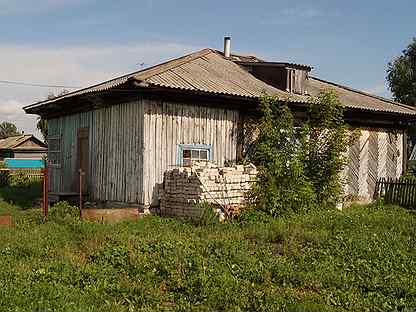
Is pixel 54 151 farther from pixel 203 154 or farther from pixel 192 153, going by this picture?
pixel 203 154

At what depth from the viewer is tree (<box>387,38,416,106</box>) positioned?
125 feet

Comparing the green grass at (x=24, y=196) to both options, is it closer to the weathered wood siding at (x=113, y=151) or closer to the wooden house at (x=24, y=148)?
the weathered wood siding at (x=113, y=151)

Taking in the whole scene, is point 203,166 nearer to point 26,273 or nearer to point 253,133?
point 253,133

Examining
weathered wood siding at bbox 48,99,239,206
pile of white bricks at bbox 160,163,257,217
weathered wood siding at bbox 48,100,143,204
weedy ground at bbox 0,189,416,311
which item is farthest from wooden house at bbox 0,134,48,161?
weedy ground at bbox 0,189,416,311

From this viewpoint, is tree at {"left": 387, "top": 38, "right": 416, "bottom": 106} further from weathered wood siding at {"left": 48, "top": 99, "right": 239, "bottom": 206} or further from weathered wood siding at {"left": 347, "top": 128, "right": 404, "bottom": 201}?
weathered wood siding at {"left": 48, "top": 99, "right": 239, "bottom": 206}

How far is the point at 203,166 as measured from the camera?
12664 millimetres

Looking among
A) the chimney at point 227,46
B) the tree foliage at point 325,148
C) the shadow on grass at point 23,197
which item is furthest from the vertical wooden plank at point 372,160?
the shadow on grass at point 23,197

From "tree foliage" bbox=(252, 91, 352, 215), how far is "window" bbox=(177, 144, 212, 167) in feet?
4.89

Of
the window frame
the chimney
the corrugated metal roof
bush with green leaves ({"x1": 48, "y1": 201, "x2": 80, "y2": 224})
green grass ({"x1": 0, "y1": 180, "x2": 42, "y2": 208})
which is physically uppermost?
the chimney

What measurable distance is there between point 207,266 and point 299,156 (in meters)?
6.89

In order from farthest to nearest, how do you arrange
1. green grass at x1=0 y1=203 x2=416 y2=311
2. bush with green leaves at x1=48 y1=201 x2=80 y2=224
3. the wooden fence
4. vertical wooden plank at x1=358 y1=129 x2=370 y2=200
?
vertical wooden plank at x1=358 y1=129 x2=370 y2=200, the wooden fence, bush with green leaves at x1=48 y1=201 x2=80 y2=224, green grass at x1=0 y1=203 x2=416 y2=311

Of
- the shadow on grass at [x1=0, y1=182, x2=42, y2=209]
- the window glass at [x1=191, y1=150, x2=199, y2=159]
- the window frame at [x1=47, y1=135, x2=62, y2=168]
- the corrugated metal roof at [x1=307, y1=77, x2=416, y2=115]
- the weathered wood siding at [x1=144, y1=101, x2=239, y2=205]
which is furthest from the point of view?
the corrugated metal roof at [x1=307, y1=77, x2=416, y2=115]

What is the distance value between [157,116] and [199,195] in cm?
241

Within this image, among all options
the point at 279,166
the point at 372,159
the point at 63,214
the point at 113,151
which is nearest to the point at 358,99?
the point at 372,159
